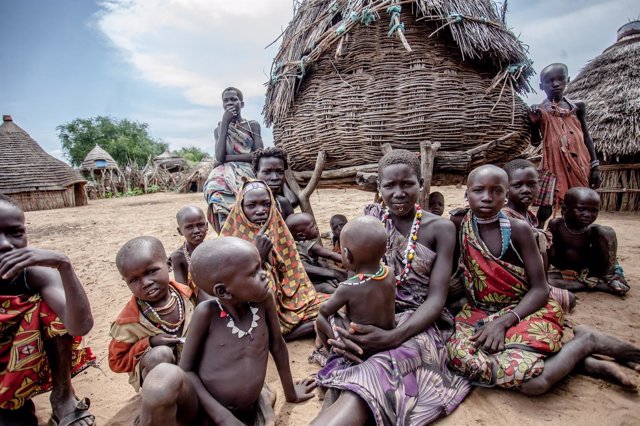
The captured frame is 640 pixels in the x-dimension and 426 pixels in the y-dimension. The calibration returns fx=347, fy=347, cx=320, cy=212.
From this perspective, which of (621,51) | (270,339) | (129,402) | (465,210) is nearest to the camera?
(270,339)

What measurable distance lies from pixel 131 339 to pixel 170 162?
25585 millimetres

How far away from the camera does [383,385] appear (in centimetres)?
165

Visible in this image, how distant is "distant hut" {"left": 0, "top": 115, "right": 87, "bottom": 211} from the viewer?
14008 mm

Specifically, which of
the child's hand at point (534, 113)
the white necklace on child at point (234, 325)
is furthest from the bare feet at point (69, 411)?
the child's hand at point (534, 113)

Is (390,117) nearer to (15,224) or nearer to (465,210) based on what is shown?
(465,210)

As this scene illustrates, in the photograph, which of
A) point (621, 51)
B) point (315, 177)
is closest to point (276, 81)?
point (315, 177)

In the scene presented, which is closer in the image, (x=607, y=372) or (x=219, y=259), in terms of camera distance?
(x=219, y=259)

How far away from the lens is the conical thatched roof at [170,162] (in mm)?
24750

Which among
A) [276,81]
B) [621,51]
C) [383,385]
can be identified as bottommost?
[383,385]

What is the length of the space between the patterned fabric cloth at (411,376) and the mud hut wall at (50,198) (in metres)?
16.5

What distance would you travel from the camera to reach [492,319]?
2.09m

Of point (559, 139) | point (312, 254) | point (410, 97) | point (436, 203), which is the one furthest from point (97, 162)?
point (559, 139)

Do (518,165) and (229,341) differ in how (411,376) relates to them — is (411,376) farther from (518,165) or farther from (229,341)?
(518,165)

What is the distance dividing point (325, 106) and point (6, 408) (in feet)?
10.5
